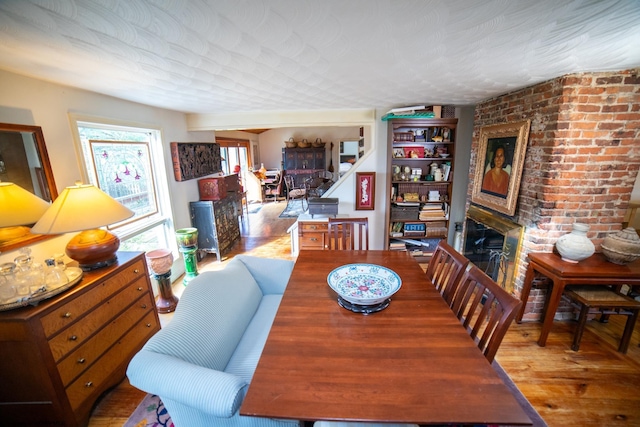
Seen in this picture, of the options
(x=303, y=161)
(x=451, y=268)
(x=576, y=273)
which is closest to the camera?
(x=451, y=268)

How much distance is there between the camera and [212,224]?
3.48 m

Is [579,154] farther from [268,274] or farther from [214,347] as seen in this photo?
[214,347]

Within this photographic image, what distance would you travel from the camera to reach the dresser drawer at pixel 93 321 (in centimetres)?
127

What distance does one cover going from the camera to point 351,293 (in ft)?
4.31

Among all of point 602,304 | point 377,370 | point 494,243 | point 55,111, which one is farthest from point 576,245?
point 55,111

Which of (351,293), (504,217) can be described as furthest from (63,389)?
(504,217)

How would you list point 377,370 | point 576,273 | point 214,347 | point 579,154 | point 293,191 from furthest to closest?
point 293,191, point 579,154, point 576,273, point 214,347, point 377,370

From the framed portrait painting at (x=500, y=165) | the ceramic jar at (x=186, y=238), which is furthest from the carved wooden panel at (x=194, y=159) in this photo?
the framed portrait painting at (x=500, y=165)

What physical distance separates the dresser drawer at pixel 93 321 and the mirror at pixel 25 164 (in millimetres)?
609

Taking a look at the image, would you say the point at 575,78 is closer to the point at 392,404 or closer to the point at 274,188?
the point at 392,404

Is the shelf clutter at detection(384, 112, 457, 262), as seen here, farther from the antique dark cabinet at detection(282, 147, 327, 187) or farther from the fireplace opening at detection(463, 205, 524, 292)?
the antique dark cabinet at detection(282, 147, 327, 187)

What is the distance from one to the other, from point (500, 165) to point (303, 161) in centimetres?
604

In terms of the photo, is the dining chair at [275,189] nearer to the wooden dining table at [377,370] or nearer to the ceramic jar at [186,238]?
the ceramic jar at [186,238]

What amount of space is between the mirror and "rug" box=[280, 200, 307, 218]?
4229 mm
